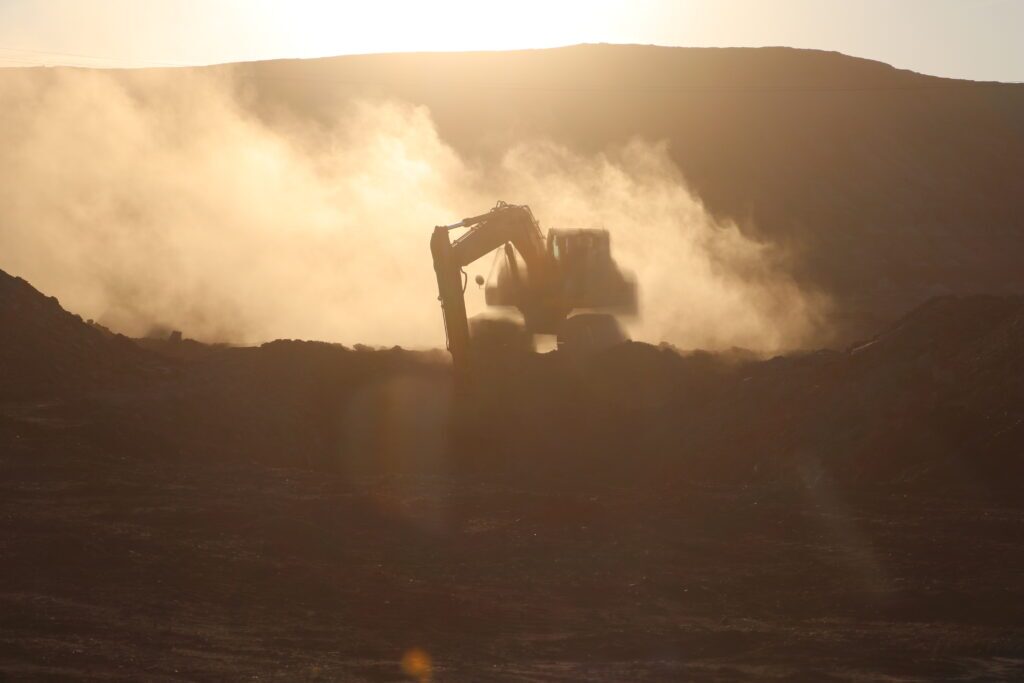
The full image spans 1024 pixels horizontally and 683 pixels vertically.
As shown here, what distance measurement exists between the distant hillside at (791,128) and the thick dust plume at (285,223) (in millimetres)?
4828

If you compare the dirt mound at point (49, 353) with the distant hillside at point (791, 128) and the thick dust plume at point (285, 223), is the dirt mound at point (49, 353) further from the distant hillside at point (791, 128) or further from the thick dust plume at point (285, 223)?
the distant hillside at point (791, 128)

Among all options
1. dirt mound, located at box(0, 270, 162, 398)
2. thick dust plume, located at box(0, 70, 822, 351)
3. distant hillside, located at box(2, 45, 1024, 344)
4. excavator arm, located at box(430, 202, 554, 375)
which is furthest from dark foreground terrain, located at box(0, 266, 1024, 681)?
distant hillside, located at box(2, 45, 1024, 344)

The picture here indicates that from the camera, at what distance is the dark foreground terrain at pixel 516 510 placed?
38.0 feet

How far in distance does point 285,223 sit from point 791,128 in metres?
39.0

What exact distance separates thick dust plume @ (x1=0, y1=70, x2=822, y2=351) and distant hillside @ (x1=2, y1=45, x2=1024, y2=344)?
483cm

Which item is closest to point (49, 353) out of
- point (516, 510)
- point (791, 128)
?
point (516, 510)

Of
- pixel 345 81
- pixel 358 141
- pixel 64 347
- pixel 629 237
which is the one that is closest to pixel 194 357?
pixel 64 347

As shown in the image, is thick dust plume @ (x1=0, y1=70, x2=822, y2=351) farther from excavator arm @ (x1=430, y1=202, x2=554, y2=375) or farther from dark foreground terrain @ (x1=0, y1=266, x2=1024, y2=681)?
dark foreground terrain @ (x1=0, y1=266, x2=1024, y2=681)

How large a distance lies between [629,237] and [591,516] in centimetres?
4137

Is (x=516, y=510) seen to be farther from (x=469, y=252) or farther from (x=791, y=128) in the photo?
(x=791, y=128)

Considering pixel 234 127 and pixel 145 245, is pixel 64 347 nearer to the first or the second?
pixel 145 245

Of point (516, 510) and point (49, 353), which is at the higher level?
point (49, 353)

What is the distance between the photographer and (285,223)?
181 ft

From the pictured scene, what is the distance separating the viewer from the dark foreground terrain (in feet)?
38.0
